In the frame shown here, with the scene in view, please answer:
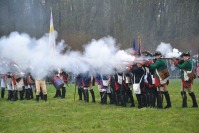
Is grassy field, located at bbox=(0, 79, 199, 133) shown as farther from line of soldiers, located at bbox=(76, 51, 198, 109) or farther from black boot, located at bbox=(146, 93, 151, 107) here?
→ black boot, located at bbox=(146, 93, 151, 107)

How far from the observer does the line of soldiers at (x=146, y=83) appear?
13286mm

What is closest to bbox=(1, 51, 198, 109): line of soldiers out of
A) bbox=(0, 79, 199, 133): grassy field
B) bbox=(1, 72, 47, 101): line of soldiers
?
bbox=(0, 79, 199, 133): grassy field

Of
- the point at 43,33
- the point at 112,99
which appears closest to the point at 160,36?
the point at 43,33

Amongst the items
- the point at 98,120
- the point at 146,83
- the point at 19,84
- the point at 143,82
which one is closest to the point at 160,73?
the point at 143,82

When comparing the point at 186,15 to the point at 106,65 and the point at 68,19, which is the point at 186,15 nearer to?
the point at 68,19

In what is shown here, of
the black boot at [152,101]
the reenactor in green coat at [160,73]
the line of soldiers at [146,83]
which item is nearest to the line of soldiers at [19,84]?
the line of soldiers at [146,83]

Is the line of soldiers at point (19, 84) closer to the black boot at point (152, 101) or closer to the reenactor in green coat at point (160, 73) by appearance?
the black boot at point (152, 101)

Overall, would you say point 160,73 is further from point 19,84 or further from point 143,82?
point 19,84

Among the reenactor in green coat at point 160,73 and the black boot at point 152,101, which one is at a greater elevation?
the reenactor in green coat at point 160,73

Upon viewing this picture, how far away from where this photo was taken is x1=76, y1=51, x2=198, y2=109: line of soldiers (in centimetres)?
1329

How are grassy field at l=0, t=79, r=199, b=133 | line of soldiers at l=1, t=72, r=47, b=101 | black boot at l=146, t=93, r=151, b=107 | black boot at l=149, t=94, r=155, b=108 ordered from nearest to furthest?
grassy field at l=0, t=79, r=199, b=133
black boot at l=149, t=94, r=155, b=108
black boot at l=146, t=93, r=151, b=107
line of soldiers at l=1, t=72, r=47, b=101

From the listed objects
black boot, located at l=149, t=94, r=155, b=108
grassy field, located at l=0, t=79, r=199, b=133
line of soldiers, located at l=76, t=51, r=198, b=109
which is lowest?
grassy field, located at l=0, t=79, r=199, b=133

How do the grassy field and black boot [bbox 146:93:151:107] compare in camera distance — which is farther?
black boot [bbox 146:93:151:107]

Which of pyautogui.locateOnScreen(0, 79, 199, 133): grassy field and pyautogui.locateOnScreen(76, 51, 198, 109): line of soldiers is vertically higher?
pyautogui.locateOnScreen(76, 51, 198, 109): line of soldiers
